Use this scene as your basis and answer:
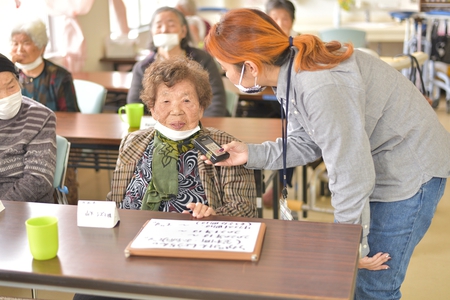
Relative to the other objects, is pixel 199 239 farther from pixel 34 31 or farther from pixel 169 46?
pixel 34 31

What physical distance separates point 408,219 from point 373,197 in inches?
4.7

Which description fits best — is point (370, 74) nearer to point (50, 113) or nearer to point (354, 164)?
point (354, 164)

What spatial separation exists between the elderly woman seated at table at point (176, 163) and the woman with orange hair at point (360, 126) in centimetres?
30

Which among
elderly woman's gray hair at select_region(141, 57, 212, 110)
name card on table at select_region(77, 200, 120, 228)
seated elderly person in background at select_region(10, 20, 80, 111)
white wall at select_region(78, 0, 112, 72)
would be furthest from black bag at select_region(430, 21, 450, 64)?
name card on table at select_region(77, 200, 120, 228)

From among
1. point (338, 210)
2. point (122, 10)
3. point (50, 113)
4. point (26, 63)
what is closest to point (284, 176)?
point (338, 210)

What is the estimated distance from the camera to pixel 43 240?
145 cm

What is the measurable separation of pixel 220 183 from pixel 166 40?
1.89 metres

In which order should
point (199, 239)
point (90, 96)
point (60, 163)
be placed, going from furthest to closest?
point (90, 96), point (60, 163), point (199, 239)

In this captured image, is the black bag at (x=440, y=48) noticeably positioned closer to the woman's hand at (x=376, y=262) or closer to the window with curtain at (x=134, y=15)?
the window with curtain at (x=134, y=15)

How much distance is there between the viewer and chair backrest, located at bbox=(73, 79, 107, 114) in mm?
3617

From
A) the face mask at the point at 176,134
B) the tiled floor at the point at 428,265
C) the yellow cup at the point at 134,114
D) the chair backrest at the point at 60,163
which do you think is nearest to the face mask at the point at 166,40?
the yellow cup at the point at 134,114

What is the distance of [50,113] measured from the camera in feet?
7.64

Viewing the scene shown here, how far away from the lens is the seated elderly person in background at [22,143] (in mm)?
2236

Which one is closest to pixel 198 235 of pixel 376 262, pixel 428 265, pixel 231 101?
pixel 376 262
